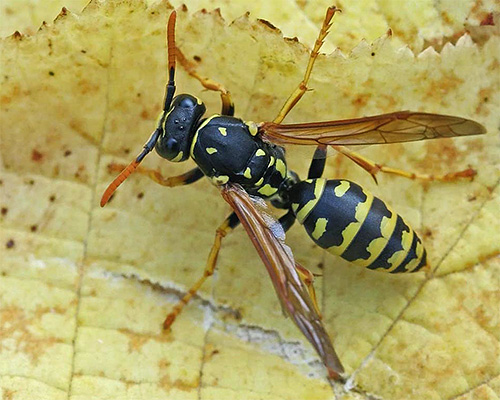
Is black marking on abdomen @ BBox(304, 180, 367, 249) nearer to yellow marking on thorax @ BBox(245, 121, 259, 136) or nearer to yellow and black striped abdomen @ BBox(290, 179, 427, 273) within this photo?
yellow and black striped abdomen @ BBox(290, 179, 427, 273)

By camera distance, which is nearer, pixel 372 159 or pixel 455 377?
pixel 455 377

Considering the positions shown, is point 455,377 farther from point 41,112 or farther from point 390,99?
point 41,112

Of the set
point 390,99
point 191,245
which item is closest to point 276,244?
point 191,245

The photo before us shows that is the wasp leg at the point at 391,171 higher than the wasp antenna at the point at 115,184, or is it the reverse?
the wasp leg at the point at 391,171

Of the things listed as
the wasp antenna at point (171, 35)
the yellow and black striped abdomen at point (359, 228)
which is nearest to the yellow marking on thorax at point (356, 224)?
the yellow and black striped abdomen at point (359, 228)

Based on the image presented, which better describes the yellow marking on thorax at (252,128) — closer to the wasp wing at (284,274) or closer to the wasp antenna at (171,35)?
the wasp wing at (284,274)

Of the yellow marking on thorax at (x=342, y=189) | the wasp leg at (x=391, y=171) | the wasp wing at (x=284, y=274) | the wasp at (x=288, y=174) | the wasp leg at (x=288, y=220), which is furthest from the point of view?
the wasp leg at (x=288, y=220)
